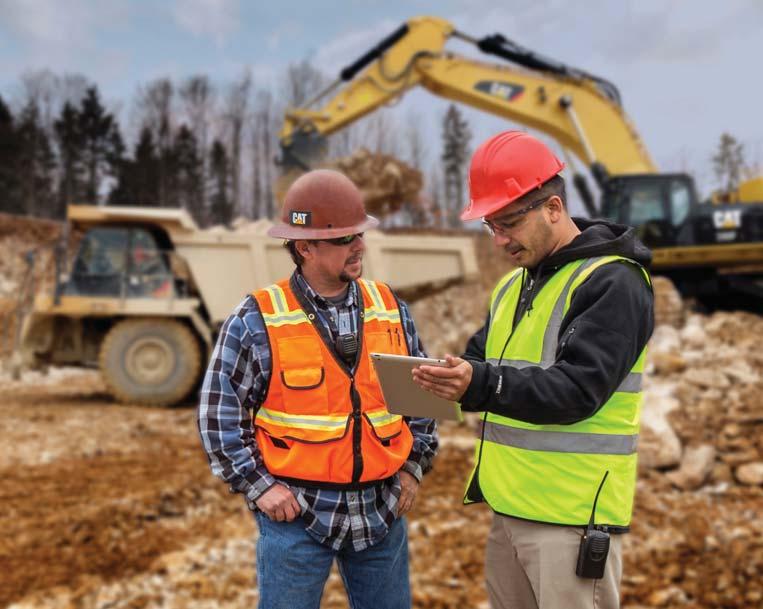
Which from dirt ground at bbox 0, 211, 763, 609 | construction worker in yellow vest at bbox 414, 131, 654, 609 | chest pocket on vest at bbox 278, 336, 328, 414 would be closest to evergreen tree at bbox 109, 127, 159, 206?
dirt ground at bbox 0, 211, 763, 609

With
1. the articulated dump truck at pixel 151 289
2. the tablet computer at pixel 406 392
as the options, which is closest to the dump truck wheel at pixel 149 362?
the articulated dump truck at pixel 151 289

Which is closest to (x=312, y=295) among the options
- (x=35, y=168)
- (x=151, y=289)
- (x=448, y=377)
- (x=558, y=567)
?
(x=448, y=377)

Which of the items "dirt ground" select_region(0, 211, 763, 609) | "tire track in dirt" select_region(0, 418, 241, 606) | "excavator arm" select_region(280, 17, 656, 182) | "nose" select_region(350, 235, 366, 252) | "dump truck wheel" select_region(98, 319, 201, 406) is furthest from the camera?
"excavator arm" select_region(280, 17, 656, 182)

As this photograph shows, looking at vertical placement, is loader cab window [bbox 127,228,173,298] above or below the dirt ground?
above

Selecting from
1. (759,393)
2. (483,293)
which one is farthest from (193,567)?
(483,293)

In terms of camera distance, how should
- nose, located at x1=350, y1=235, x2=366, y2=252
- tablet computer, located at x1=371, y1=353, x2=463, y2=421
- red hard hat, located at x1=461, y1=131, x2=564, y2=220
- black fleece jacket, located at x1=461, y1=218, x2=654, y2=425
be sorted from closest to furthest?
black fleece jacket, located at x1=461, y1=218, x2=654, y2=425, tablet computer, located at x1=371, y1=353, x2=463, y2=421, red hard hat, located at x1=461, y1=131, x2=564, y2=220, nose, located at x1=350, y1=235, x2=366, y2=252

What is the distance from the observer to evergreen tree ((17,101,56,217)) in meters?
30.5

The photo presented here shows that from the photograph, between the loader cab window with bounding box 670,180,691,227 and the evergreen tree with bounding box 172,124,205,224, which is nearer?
the loader cab window with bounding box 670,180,691,227

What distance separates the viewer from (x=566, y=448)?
180cm

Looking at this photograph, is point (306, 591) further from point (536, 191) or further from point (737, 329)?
point (737, 329)

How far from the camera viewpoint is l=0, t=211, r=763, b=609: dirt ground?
3.77m


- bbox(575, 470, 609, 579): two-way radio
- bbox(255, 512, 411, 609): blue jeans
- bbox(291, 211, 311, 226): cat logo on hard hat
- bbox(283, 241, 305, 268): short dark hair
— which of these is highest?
bbox(291, 211, 311, 226): cat logo on hard hat

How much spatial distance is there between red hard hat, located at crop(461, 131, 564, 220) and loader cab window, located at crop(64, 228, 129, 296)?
830cm

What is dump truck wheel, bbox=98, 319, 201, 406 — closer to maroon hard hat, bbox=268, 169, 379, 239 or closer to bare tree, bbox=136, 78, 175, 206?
maroon hard hat, bbox=268, 169, 379, 239
